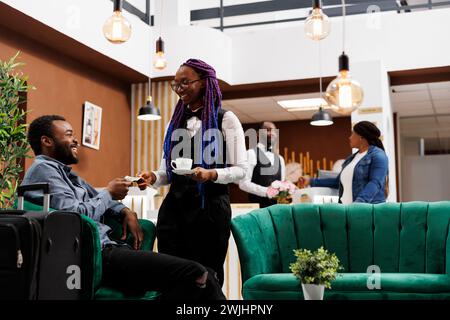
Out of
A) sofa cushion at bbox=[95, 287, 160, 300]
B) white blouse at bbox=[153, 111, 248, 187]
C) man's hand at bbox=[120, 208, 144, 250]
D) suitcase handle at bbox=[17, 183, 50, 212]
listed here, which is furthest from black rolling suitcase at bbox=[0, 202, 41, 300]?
white blouse at bbox=[153, 111, 248, 187]

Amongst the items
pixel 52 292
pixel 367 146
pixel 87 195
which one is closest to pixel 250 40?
pixel 367 146

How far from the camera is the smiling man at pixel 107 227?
2.36 m

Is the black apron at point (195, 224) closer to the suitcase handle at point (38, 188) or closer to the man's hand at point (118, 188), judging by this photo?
the man's hand at point (118, 188)

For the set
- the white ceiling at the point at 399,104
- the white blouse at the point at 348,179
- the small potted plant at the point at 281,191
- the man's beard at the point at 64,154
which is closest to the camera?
the man's beard at the point at 64,154

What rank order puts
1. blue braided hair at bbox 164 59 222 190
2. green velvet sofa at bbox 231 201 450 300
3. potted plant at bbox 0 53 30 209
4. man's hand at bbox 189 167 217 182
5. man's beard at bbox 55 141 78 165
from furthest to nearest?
1. potted plant at bbox 0 53 30 209
2. green velvet sofa at bbox 231 201 450 300
3. man's beard at bbox 55 141 78 165
4. blue braided hair at bbox 164 59 222 190
5. man's hand at bbox 189 167 217 182

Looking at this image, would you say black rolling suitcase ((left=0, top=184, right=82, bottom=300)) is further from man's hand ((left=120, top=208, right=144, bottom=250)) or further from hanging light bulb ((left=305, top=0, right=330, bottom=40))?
hanging light bulb ((left=305, top=0, right=330, bottom=40))

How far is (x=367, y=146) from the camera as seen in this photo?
4582 millimetres

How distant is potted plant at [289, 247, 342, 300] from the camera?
9.12 ft

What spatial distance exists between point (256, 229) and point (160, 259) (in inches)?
50.9

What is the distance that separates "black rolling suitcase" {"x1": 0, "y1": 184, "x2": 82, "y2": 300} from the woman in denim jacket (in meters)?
2.47

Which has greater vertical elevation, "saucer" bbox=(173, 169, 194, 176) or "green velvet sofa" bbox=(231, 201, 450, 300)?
"saucer" bbox=(173, 169, 194, 176)

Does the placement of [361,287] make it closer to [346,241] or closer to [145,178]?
[346,241]

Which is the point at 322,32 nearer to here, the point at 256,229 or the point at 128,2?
the point at 256,229

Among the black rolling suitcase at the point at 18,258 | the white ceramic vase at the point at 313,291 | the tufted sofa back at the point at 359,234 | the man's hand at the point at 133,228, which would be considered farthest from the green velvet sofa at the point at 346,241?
the black rolling suitcase at the point at 18,258
